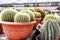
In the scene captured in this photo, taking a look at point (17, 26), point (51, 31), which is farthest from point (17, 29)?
point (51, 31)

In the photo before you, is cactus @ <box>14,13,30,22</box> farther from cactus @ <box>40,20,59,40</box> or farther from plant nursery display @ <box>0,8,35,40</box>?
cactus @ <box>40,20,59,40</box>

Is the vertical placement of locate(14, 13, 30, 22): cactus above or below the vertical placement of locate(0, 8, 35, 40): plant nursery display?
above

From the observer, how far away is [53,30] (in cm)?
63

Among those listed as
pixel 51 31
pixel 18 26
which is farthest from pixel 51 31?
pixel 18 26

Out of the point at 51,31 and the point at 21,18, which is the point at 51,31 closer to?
the point at 51,31

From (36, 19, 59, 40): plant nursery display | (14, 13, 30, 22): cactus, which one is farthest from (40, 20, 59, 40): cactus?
(14, 13, 30, 22): cactus

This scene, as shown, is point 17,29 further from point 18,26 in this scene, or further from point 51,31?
point 51,31

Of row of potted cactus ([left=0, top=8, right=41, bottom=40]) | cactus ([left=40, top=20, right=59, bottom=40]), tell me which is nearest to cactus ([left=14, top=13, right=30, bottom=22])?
row of potted cactus ([left=0, top=8, right=41, bottom=40])

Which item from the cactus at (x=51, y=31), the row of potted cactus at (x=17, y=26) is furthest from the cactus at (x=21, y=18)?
the cactus at (x=51, y=31)

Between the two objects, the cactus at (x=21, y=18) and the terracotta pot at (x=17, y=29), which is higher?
the cactus at (x=21, y=18)

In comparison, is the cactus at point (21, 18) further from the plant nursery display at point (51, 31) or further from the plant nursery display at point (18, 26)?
the plant nursery display at point (51, 31)

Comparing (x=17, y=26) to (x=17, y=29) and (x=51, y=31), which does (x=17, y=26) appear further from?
(x=51, y=31)

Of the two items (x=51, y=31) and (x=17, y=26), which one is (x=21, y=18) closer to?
(x=17, y=26)

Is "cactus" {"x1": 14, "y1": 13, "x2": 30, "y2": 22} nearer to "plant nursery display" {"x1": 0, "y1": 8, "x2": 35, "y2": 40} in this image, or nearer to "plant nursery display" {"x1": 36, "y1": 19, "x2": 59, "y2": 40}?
"plant nursery display" {"x1": 0, "y1": 8, "x2": 35, "y2": 40}
